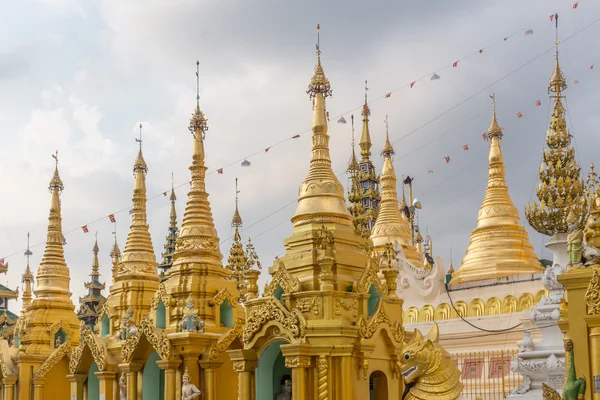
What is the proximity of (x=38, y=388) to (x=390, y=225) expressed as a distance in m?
13.7

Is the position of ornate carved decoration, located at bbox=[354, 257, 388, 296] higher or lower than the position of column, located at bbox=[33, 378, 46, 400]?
higher

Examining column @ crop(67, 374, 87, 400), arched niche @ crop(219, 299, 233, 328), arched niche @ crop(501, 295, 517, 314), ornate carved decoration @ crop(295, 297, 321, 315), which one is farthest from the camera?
arched niche @ crop(501, 295, 517, 314)

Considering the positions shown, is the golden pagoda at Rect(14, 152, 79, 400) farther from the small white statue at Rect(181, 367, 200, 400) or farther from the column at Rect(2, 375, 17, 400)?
the small white statue at Rect(181, 367, 200, 400)

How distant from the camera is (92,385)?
2412cm

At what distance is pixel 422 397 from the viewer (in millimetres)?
14672

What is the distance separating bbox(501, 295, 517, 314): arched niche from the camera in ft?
84.4

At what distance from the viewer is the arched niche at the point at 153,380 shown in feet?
69.4

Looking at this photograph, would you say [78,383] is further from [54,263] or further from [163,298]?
[54,263]

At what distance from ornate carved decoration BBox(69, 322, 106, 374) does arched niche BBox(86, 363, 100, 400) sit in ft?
1.32

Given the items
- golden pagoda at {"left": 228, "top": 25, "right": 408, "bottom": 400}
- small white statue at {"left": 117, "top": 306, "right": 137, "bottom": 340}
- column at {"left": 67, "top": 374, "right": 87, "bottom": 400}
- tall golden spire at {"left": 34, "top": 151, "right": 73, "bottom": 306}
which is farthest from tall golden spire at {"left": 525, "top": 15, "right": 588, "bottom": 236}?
tall golden spire at {"left": 34, "top": 151, "right": 73, "bottom": 306}

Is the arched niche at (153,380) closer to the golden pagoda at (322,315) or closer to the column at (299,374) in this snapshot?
the golden pagoda at (322,315)

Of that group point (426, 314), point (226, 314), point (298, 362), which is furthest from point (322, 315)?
point (426, 314)

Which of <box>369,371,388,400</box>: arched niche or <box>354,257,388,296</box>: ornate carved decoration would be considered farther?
<box>369,371,388,400</box>: arched niche

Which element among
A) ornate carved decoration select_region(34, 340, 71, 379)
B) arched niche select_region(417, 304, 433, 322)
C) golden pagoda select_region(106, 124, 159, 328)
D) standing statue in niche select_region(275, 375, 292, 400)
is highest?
golden pagoda select_region(106, 124, 159, 328)
